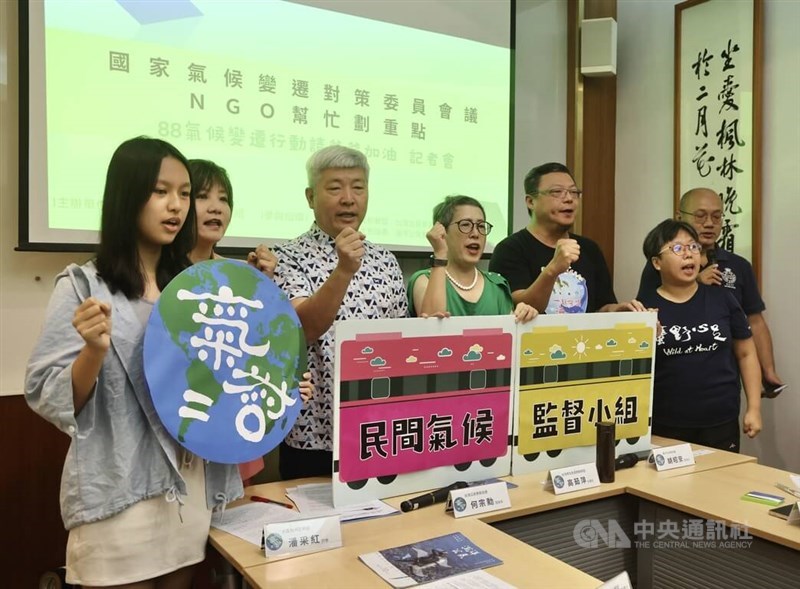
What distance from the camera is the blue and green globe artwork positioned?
53.1 inches

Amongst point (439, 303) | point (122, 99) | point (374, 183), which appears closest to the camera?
point (439, 303)

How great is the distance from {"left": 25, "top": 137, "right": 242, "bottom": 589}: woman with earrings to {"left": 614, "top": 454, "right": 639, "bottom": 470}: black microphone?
1.29 metres

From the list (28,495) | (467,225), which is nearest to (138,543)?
(467,225)

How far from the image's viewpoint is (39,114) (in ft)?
7.90

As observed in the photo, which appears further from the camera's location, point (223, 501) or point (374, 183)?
point (374, 183)

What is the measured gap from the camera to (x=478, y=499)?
168 centimetres

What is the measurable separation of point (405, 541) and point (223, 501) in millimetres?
436

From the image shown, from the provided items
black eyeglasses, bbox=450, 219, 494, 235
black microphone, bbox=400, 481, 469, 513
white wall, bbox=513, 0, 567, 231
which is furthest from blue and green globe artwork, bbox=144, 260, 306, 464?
white wall, bbox=513, 0, 567, 231

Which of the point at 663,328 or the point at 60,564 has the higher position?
the point at 663,328

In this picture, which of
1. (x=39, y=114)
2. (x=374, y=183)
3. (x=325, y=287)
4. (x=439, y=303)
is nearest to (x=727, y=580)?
(x=439, y=303)

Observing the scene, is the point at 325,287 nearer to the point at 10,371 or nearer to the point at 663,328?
the point at 663,328

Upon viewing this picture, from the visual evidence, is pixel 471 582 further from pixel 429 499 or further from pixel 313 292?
pixel 313 292

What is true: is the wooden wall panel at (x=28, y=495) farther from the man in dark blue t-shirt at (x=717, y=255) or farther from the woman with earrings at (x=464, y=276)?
the man in dark blue t-shirt at (x=717, y=255)

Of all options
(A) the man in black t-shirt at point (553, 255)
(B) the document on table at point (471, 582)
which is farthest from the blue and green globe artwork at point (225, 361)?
(A) the man in black t-shirt at point (553, 255)
